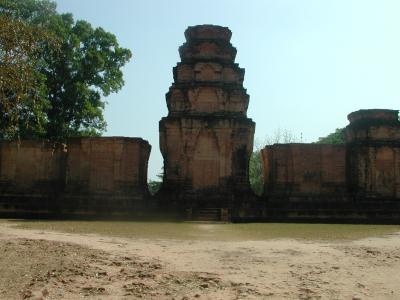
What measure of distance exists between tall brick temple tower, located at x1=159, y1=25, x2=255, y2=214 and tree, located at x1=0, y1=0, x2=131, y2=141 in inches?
307

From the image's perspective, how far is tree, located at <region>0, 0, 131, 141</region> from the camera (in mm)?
29562

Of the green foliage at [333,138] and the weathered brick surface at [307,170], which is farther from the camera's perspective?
the green foliage at [333,138]

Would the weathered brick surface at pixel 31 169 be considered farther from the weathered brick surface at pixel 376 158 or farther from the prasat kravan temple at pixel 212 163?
the weathered brick surface at pixel 376 158

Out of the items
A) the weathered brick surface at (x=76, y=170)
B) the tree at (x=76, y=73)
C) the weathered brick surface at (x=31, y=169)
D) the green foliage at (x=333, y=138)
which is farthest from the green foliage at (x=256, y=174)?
the weathered brick surface at (x=31, y=169)

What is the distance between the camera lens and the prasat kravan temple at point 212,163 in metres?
24.2

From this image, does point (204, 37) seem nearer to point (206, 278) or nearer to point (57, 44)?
point (57, 44)

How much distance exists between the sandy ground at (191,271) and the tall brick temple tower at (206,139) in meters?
12.8

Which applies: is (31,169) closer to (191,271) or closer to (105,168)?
(105,168)

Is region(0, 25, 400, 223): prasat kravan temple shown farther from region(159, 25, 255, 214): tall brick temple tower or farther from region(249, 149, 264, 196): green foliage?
region(249, 149, 264, 196): green foliage

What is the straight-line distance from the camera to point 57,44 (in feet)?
34.4

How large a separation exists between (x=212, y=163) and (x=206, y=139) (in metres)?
1.23

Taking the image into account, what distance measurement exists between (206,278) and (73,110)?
80.5 feet

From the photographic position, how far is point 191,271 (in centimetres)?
849

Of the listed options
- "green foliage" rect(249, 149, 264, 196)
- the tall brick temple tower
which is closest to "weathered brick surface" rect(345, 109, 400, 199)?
the tall brick temple tower
